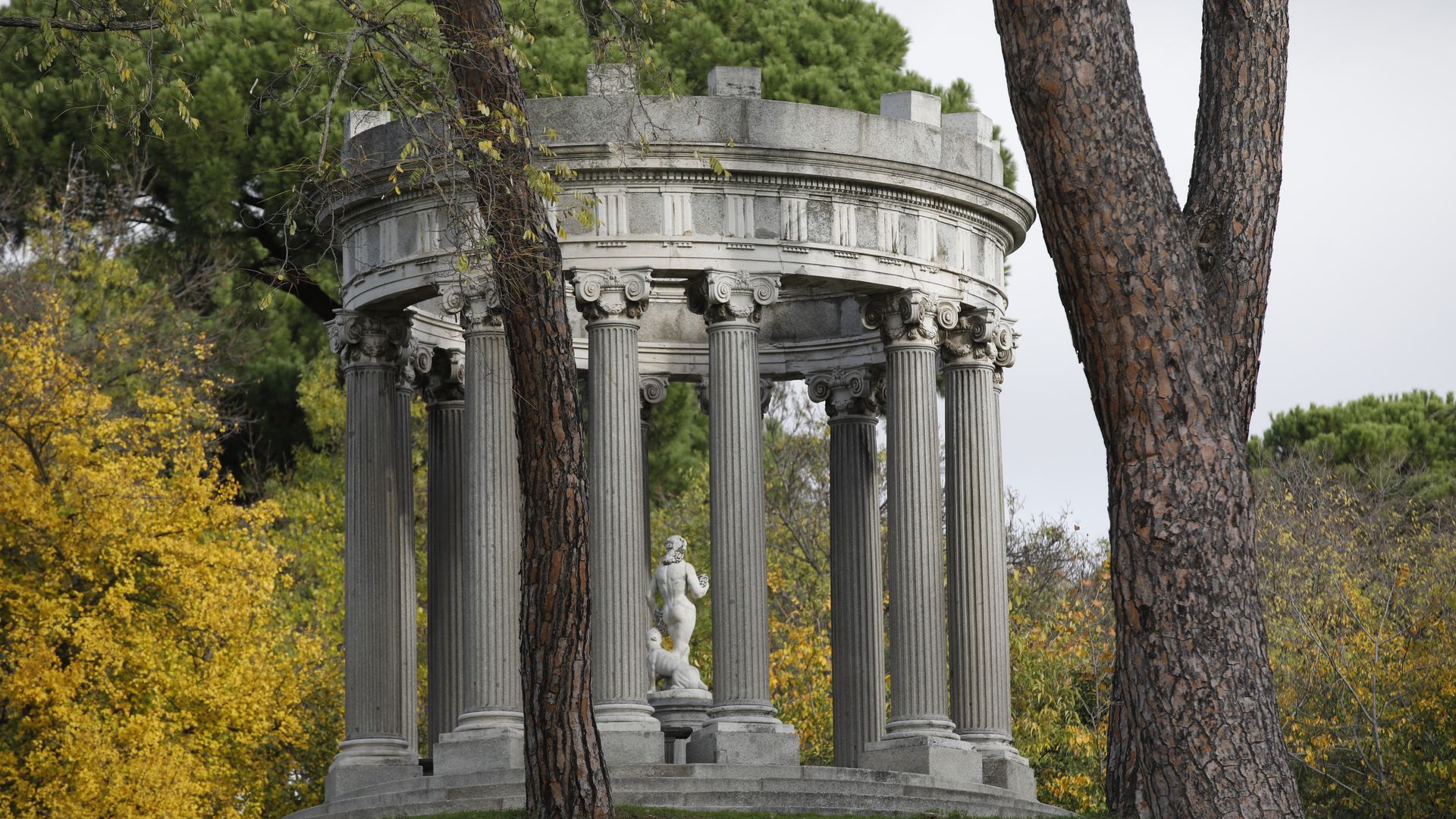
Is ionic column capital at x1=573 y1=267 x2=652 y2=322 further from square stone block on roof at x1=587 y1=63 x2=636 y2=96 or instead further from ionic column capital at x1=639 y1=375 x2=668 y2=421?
ionic column capital at x1=639 y1=375 x2=668 y2=421

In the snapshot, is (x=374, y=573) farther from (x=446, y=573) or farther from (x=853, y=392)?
(x=853, y=392)

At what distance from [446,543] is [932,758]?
885 cm

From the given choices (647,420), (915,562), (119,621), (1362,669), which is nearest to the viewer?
(915,562)

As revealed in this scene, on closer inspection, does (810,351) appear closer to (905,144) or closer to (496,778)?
(905,144)

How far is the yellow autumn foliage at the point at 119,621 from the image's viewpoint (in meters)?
37.6

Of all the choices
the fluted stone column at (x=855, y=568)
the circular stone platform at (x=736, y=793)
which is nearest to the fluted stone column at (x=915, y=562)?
the circular stone platform at (x=736, y=793)

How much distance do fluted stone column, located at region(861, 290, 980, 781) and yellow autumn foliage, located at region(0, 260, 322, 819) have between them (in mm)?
12465

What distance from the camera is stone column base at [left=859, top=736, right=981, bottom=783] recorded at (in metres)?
32.1

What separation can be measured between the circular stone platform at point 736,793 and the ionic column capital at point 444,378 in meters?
7.58

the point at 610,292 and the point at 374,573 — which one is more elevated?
the point at 610,292

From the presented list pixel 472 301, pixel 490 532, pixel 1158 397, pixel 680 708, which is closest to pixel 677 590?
pixel 680 708

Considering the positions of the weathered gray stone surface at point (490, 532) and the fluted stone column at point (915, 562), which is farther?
the fluted stone column at point (915, 562)

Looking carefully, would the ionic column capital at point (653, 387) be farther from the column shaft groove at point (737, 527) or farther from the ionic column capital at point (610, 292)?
the ionic column capital at point (610, 292)

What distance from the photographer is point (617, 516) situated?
31.2 meters
